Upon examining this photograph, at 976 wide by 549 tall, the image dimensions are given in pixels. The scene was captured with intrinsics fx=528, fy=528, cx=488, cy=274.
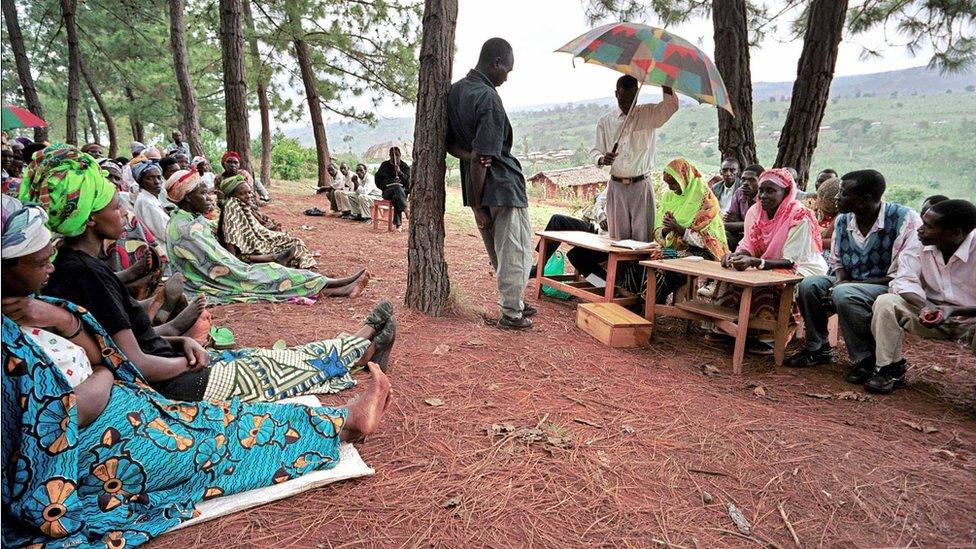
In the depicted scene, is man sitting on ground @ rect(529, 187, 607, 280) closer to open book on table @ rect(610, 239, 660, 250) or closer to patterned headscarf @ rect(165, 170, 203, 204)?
open book on table @ rect(610, 239, 660, 250)

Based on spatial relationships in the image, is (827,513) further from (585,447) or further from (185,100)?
(185,100)

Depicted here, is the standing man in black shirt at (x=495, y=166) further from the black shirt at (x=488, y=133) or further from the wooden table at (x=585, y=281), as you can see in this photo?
the wooden table at (x=585, y=281)

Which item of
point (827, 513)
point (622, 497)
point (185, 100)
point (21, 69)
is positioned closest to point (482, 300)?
point (622, 497)

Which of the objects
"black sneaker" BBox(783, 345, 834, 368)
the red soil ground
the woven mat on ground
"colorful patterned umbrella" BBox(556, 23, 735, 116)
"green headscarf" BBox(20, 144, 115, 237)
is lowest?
the red soil ground

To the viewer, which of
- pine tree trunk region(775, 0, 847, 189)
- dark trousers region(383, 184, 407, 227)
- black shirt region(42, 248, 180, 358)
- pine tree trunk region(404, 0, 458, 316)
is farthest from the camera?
dark trousers region(383, 184, 407, 227)

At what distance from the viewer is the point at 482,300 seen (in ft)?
16.3

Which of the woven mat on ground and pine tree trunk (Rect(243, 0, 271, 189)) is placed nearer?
the woven mat on ground

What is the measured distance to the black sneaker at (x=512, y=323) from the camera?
412 centimetres

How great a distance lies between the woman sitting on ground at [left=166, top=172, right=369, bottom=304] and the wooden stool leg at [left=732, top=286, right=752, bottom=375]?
3135mm

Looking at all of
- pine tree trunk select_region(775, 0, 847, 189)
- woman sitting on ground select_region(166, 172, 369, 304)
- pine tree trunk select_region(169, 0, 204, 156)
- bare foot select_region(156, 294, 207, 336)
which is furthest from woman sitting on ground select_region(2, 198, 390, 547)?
pine tree trunk select_region(169, 0, 204, 156)

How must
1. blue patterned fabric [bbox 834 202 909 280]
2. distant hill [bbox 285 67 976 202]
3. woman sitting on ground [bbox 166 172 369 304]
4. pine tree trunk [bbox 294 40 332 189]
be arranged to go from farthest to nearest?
distant hill [bbox 285 67 976 202] < pine tree trunk [bbox 294 40 332 189] < woman sitting on ground [bbox 166 172 369 304] < blue patterned fabric [bbox 834 202 909 280]

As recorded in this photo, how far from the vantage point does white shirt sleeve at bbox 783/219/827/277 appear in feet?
12.5

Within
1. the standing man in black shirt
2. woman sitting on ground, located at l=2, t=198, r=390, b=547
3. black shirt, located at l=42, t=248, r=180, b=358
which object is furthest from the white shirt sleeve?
black shirt, located at l=42, t=248, r=180, b=358

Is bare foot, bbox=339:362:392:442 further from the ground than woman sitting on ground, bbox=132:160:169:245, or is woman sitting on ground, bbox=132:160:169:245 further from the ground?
woman sitting on ground, bbox=132:160:169:245
